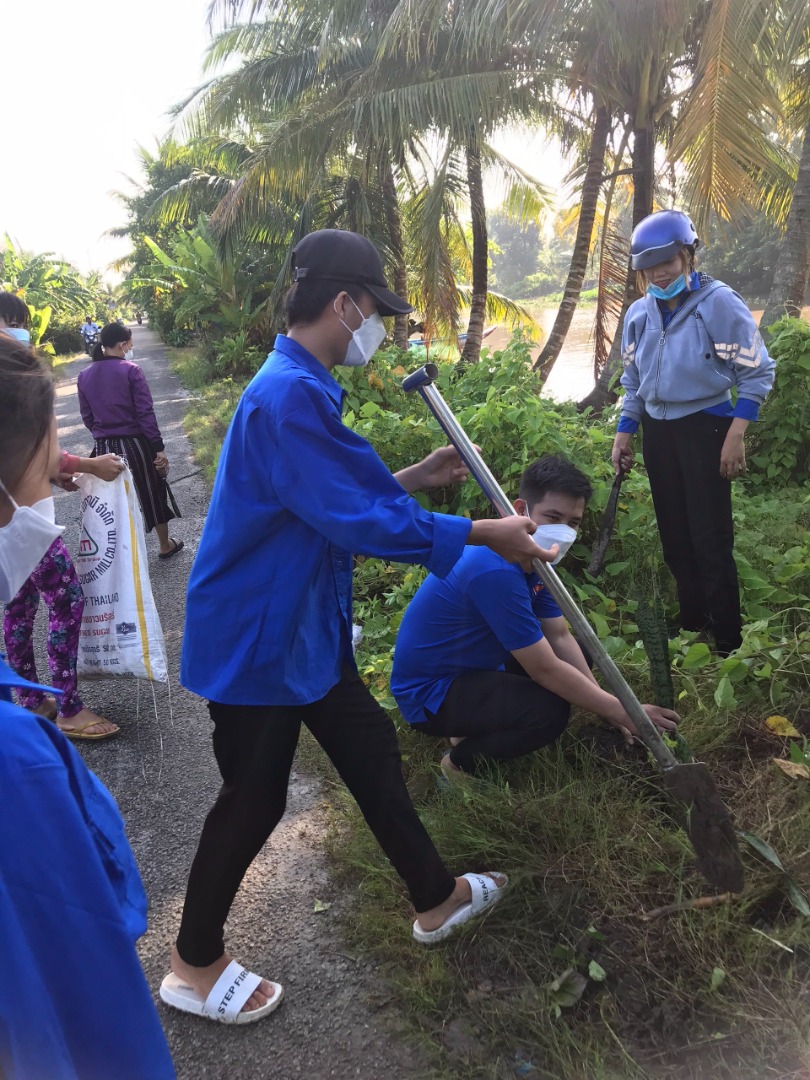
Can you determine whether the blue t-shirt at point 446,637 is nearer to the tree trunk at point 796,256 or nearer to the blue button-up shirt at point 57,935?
the blue button-up shirt at point 57,935

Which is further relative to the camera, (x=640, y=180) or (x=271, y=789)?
(x=640, y=180)

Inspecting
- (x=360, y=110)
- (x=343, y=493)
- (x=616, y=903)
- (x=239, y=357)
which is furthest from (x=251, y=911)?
(x=239, y=357)

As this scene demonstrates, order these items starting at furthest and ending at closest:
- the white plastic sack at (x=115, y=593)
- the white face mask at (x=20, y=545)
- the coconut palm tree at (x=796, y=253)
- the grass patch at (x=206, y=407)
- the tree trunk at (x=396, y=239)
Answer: the tree trunk at (x=396, y=239) → the grass patch at (x=206, y=407) → the coconut palm tree at (x=796, y=253) → the white plastic sack at (x=115, y=593) → the white face mask at (x=20, y=545)

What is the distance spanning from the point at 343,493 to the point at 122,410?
3669 millimetres

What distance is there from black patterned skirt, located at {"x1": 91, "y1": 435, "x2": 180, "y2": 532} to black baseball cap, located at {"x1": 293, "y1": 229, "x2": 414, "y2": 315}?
132 inches

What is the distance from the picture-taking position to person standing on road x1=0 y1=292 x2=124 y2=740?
3.18m

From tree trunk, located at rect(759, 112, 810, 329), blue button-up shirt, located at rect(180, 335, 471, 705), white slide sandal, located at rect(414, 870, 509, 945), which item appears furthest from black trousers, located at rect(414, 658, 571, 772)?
tree trunk, located at rect(759, 112, 810, 329)

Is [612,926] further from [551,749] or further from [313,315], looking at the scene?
[313,315]

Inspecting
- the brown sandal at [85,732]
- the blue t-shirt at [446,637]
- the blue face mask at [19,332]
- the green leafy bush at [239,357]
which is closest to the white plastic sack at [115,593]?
the brown sandal at [85,732]

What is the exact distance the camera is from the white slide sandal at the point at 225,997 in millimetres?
1954

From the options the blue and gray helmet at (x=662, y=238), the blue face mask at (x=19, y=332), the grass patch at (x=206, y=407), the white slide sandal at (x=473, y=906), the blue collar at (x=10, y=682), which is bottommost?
the white slide sandal at (x=473, y=906)

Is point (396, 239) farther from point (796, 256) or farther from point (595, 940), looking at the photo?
point (595, 940)

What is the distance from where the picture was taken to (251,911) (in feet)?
7.75

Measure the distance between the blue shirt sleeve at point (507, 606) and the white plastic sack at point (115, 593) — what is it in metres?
1.71
